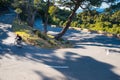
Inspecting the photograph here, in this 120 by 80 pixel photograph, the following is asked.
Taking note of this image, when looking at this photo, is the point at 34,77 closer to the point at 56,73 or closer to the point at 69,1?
the point at 56,73

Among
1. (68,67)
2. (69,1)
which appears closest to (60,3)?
(69,1)

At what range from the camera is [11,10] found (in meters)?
57.1

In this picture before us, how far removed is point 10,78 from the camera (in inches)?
522

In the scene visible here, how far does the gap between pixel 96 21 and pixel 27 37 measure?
36.7 m

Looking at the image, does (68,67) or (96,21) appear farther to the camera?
(96,21)

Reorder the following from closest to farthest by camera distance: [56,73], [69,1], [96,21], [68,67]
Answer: [56,73]
[68,67]
[69,1]
[96,21]

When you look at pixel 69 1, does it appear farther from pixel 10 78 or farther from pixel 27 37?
pixel 10 78

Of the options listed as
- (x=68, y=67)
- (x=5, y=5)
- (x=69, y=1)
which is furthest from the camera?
(x=5, y=5)

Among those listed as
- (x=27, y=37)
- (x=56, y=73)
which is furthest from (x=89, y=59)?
(x=27, y=37)

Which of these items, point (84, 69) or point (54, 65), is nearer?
point (84, 69)

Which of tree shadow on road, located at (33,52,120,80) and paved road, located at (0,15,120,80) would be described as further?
tree shadow on road, located at (33,52,120,80)

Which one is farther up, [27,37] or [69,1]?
[69,1]

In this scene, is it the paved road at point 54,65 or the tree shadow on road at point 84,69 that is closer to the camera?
the paved road at point 54,65

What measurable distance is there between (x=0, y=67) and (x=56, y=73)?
9.80 feet
